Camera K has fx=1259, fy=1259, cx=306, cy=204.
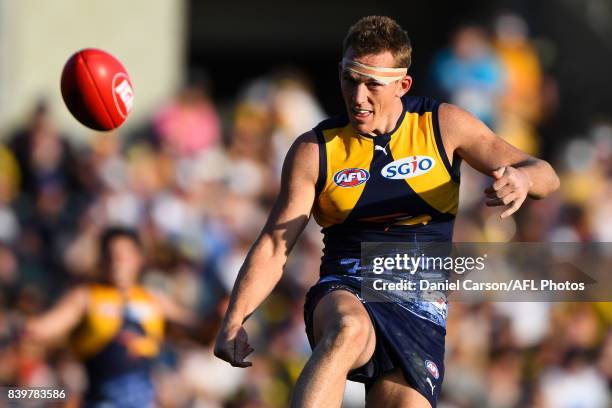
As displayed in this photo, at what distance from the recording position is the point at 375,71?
634cm

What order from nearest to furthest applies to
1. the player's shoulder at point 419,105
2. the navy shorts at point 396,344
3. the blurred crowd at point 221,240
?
the navy shorts at point 396,344
the player's shoulder at point 419,105
the blurred crowd at point 221,240

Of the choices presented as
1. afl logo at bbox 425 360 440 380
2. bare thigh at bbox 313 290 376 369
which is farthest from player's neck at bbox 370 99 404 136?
afl logo at bbox 425 360 440 380

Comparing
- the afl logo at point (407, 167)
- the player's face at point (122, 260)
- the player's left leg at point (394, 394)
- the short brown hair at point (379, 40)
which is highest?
the short brown hair at point (379, 40)

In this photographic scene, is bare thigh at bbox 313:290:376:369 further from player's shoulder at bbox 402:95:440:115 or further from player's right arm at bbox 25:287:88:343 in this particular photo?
player's right arm at bbox 25:287:88:343

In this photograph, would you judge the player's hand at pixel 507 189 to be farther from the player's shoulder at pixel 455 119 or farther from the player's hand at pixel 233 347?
the player's hand at pixel 233 347

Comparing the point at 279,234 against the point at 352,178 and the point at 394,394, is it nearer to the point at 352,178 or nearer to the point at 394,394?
the point at 352,178

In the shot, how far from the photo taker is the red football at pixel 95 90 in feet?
23.5

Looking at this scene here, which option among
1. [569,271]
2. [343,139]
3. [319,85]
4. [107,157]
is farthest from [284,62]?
[343,139]

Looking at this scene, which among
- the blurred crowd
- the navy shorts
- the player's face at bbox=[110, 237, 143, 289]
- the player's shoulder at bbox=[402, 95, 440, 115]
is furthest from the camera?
the blurred crowd

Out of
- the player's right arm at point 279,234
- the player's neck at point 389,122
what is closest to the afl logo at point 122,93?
the player's right arm at point 279,234

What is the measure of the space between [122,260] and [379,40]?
3423 millimetres

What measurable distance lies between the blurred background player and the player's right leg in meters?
3.08

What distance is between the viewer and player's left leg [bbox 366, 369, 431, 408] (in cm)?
642

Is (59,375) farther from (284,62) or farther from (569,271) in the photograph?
(284,62)
